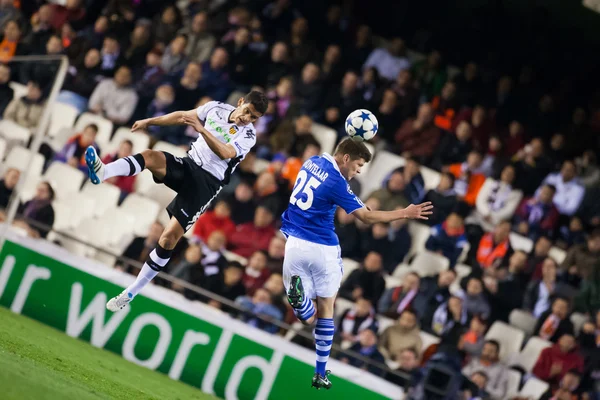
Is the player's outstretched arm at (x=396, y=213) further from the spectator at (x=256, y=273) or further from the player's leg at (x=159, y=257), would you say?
the spectator at (x=256, y=273)

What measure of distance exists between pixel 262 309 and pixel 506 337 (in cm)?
355

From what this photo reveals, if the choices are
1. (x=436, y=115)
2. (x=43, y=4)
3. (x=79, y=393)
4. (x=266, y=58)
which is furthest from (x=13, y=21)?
(x=79, y=393)

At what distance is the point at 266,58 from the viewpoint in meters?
16.5

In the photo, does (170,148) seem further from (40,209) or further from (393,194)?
(393,194)

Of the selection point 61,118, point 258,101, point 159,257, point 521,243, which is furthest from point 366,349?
point 61,118

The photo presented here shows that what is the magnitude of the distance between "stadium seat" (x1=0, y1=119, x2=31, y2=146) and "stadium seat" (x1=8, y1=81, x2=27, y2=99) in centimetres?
35

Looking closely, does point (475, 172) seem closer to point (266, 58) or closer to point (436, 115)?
point (436, 115)

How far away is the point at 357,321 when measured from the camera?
13984mm

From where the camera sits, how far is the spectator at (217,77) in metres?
15.9

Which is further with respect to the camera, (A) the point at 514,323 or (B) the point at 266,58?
(B) the point at 266,58

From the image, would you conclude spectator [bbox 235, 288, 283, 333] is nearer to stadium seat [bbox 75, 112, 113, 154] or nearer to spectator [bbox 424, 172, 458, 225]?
spectator [bbox 424, 172, 458, 225]

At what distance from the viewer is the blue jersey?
10.1 m

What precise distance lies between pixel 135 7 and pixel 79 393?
393 inches

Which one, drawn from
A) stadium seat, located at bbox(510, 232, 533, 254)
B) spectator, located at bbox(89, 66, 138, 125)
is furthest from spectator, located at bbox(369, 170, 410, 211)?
spectator, located at bbox(89, 66, 138, 125)
